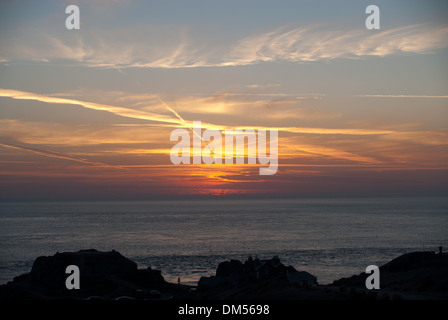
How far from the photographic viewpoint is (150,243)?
138 metres

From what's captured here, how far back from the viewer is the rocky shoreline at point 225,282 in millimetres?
37163

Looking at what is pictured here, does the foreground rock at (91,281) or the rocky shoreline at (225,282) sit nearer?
the rocky shoreline at (225,282)

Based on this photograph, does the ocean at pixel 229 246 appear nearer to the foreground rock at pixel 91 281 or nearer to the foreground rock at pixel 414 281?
the foreground rock at pixel 91 281

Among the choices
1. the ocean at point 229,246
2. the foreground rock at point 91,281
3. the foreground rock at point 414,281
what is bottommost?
the ocean at point 229,246

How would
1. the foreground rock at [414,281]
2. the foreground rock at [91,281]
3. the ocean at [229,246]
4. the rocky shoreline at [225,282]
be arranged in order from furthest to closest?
the ocean at [229,246]
the foreground rock at [91,281]
the rocky shoreline at [225,282]
the foreground rock at [414,281]

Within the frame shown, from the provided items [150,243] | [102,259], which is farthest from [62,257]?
[150,243]

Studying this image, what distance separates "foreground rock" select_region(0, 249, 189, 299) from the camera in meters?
58.0

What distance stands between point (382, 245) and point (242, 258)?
4559cm

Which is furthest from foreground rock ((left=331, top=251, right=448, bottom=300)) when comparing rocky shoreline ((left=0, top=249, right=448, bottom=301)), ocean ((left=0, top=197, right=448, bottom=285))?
ocean ((left=0, top=197, right=448, bottom=285))

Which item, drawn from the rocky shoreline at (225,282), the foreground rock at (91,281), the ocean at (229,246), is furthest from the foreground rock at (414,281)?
the foreground rock at (91,281)

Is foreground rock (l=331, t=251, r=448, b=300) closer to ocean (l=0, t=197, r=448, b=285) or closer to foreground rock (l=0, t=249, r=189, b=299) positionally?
ocean (l=0, t=197, r=448, b=285)

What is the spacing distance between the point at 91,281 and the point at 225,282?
20873 millimetres

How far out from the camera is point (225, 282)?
51.7 metres
